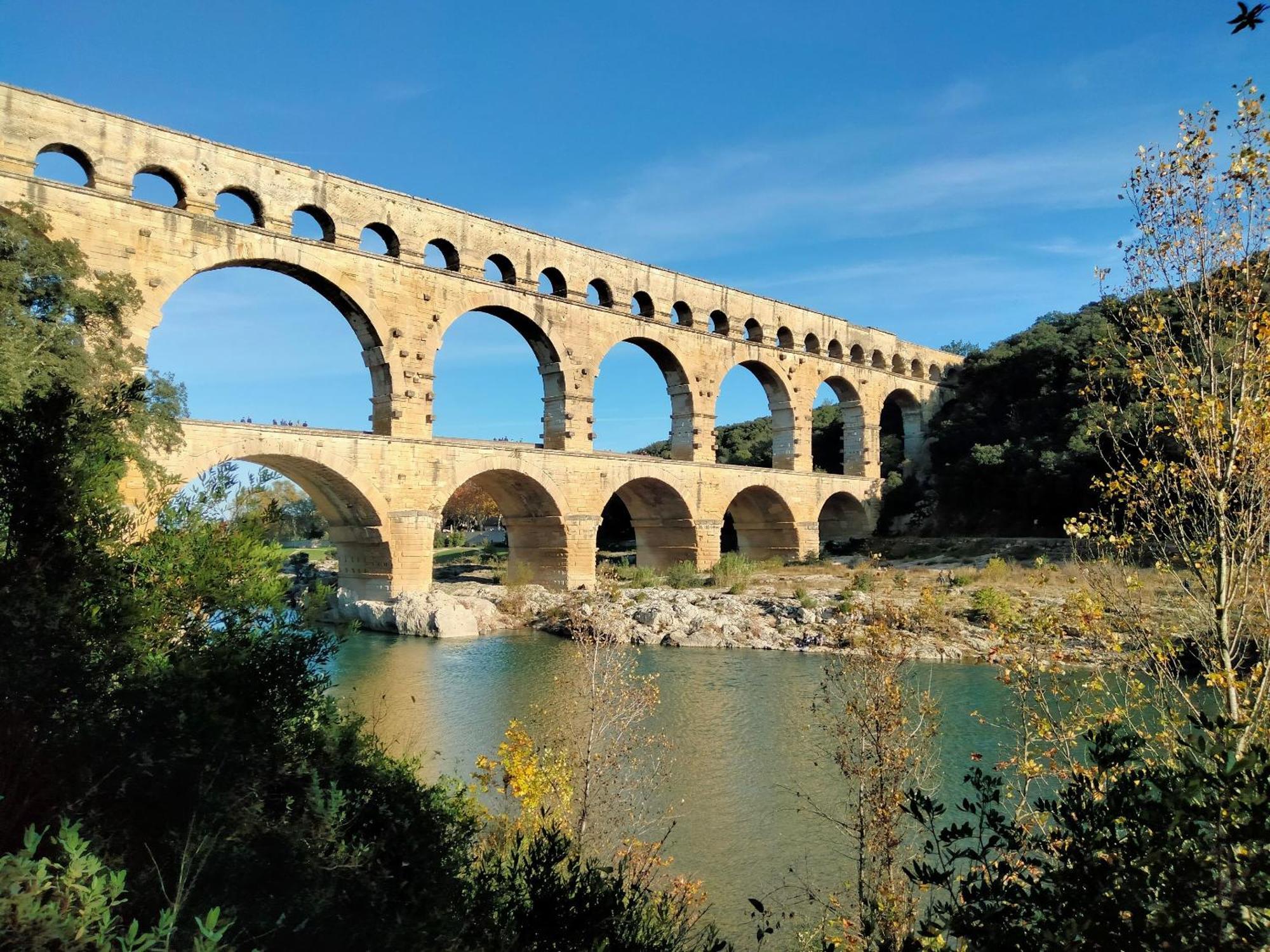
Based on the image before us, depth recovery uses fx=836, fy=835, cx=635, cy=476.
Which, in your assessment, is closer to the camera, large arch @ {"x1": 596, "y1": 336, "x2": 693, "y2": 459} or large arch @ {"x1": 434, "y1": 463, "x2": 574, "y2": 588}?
large arch @ {"x1": 434, "y1": 463, "x2": 574, "y2": 588}

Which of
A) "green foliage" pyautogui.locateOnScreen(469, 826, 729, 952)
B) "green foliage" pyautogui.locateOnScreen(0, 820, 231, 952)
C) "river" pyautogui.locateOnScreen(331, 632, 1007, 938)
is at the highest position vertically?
"green foliage" pyautogui.locateOnScreen(0, 820, 231, 952)

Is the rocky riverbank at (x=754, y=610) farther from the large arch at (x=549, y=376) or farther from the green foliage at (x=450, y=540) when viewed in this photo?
the green foliage at (x=450, y=540)

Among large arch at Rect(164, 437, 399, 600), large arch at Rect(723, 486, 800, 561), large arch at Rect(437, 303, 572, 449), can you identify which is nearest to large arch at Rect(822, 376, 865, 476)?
large arch at Rect(723, 486, 800, 561)

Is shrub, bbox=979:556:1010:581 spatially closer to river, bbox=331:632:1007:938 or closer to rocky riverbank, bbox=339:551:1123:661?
rocky riverbank, bbox=339:551:1123:661

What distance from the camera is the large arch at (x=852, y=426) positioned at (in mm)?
30906

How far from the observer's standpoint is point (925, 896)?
6277 millimetres

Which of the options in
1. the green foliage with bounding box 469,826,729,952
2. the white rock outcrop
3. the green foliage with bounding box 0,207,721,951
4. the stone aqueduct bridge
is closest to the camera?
the green foliage with bounding box 0,207,721,951

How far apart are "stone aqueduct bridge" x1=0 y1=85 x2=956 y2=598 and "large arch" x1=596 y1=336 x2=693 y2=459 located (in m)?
0.06

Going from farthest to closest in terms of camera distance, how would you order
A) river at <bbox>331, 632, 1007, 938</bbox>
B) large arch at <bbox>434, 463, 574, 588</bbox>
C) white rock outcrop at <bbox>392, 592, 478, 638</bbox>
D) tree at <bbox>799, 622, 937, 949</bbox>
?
large arch at <bbox>434, 463, 574, 588</bbox> → white rock outcrop at <bbox>392, 592, 478, 638</bbox> → river at <bbox>331, 632, 1007, 938</bbox> → tree at <bbox>799, 622, 937, 949</bbox>

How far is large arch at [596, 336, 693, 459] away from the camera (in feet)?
81.5

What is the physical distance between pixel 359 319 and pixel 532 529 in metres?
6.91

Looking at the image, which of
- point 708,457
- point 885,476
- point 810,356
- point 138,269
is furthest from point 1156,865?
point 885,476

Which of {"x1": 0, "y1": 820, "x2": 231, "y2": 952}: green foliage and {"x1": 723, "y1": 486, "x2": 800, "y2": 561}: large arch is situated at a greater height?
{"x1": 723, "y1": 486, "x2": 800, "y2": 561}: large arch

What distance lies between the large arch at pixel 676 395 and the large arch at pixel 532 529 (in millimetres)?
4995
